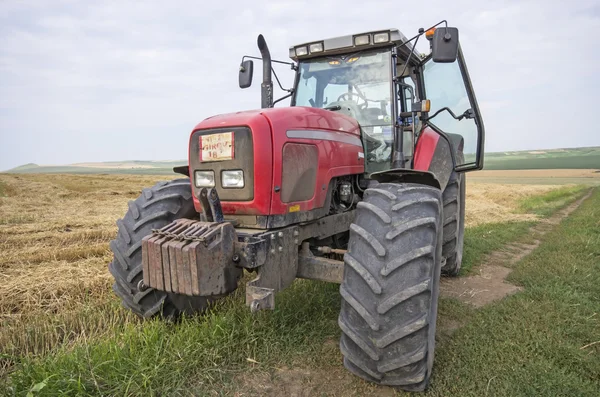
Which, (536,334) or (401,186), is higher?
(401,186)

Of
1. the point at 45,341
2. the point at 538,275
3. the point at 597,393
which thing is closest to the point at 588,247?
the point at 538,275

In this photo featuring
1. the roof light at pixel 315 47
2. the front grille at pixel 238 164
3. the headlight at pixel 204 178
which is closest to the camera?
the front grille at pixel 238 164

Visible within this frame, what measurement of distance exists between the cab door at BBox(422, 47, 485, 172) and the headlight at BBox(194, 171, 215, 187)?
2934 millimetres

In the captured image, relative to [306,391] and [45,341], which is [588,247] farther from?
[45,341]

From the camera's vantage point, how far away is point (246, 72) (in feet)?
13.6

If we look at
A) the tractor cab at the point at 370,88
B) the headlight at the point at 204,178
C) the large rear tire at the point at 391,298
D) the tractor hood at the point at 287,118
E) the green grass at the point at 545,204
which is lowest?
the green grass at the point at 545,204

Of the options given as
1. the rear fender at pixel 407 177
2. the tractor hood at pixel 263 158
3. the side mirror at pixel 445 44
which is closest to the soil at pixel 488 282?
the rear fender at pixel 407 177

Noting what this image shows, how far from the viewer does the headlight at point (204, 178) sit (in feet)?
9.57

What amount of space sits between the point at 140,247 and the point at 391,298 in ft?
6.01

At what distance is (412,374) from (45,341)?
2.63 meters

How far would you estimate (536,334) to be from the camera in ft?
10.5

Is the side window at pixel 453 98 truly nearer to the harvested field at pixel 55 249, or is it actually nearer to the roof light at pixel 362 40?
the roof light at pixel 362 40

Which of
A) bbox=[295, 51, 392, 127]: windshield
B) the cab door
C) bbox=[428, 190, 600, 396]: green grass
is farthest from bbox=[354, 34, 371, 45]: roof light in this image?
bbox=[428, 190, 600, 396]: green grass

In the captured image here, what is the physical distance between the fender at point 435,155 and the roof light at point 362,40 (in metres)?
1.11
